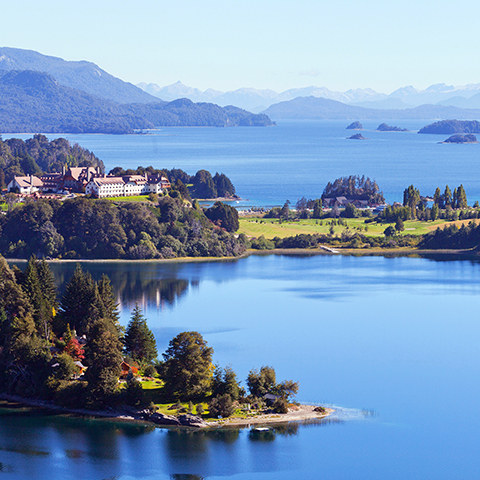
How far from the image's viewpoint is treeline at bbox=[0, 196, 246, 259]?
81.2m

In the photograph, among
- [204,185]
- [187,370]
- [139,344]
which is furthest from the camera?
[204,185]

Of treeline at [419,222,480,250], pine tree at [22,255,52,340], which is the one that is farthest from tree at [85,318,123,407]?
treeline at [419,222,480,250]

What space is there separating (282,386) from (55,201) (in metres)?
55.5

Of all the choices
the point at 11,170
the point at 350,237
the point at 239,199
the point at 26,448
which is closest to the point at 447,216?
the point at 350,237

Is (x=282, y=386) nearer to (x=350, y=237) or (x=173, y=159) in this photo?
(x=350, y=237)

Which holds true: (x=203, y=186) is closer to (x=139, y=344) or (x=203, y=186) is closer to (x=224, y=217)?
(x=224, y=217)

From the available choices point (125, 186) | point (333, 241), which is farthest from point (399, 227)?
point (125, 186)

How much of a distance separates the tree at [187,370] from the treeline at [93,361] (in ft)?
0.15

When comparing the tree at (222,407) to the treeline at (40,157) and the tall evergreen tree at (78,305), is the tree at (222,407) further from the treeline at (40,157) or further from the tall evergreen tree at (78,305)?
the treeline at (40,157)

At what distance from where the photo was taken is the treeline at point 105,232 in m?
81.2

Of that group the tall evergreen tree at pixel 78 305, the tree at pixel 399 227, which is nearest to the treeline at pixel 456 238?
the tree at pixel 399 227

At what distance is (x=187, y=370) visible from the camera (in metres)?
37.4

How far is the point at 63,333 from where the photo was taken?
43.7m

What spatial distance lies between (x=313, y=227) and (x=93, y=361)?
63.1 m
